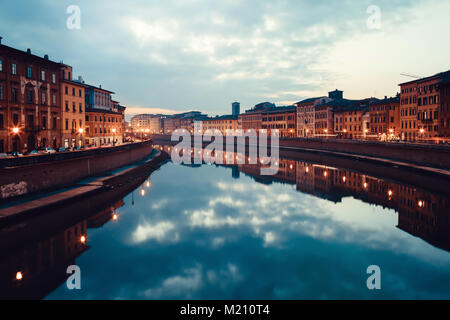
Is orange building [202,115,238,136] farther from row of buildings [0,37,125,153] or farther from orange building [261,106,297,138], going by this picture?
row of buildings [0,37,125,153]

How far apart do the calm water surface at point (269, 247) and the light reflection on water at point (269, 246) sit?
70 millimetres

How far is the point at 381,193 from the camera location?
4103cm

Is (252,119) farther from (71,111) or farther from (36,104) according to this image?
(36,104)

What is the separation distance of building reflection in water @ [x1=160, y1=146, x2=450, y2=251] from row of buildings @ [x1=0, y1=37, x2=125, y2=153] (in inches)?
1256

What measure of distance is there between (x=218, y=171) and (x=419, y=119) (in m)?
47.9

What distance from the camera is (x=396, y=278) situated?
18203 millimetres

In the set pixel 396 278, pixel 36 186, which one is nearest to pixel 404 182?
pixel 396 278

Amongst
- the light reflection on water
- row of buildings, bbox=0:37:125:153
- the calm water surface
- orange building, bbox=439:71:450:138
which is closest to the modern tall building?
row of buildings, bbox=0:37:125:153

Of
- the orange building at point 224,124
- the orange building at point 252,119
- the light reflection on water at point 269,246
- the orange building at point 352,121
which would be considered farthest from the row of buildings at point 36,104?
the orange building at point 224,124

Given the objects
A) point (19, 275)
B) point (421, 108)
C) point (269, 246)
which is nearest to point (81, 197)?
point (19, 275)

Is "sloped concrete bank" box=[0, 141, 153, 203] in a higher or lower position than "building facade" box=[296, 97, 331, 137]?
lower

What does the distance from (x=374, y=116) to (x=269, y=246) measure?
274 feet

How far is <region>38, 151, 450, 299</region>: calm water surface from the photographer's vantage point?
17188 mm

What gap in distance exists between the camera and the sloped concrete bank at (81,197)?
25.1m
